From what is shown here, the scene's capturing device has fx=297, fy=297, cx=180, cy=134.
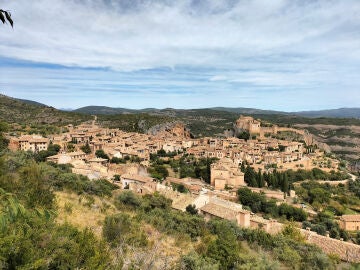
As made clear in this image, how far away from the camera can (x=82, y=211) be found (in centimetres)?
1209

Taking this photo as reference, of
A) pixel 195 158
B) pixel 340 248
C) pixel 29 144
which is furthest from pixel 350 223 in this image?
pixel 29 144

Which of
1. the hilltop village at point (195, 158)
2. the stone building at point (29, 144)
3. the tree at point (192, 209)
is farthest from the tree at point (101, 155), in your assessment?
the tree at point (192, 209)

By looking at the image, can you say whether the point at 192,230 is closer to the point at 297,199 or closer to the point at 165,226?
the point at 165,226

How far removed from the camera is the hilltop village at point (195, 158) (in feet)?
77.9

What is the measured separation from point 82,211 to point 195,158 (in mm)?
39425

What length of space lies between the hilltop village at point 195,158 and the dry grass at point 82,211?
969cm

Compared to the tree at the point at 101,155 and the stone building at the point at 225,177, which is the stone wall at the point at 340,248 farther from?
the tree at the point at 101,155

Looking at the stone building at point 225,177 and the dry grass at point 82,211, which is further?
the stone building at point 225,177

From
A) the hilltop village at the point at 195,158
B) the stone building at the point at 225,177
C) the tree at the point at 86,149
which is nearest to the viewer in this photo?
the hilltop village at the point at 195,158

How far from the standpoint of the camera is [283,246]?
13453mm

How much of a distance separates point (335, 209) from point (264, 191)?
30.4ft

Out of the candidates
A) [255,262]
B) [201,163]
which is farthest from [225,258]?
[201,163]

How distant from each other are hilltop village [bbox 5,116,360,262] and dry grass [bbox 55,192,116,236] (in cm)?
969

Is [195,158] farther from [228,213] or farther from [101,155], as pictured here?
[228,213]
